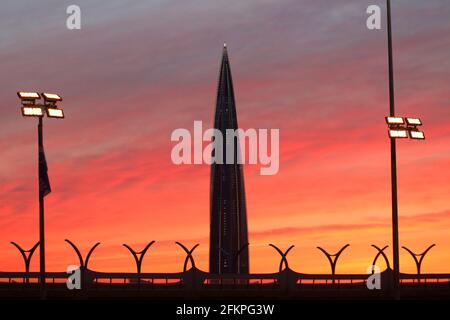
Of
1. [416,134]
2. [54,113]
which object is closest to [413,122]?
[416,134]

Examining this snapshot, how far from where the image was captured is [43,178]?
60.0m

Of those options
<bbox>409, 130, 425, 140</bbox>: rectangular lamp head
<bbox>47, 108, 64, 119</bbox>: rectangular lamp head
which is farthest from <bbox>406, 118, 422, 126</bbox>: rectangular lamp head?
<bbox>47, 108, 64, 119</bbox>: rectangular lamp head

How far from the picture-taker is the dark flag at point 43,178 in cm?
5956

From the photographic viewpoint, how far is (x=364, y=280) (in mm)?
93188

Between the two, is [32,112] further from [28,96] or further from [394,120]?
[394,120]

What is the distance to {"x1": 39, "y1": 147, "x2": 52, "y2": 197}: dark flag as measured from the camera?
59562 millimetres

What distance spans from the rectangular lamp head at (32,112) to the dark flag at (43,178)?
319cm

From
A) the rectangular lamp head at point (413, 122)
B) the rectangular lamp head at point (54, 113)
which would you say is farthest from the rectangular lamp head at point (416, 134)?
the rectangular lamp head at point (54, 113)

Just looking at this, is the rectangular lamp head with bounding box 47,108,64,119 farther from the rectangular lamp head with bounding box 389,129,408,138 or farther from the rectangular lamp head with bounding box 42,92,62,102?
the rectangular lamp head with bounding box 389,129,408,138

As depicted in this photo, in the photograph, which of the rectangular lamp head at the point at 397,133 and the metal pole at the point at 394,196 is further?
the metal pole at the point at 394,196

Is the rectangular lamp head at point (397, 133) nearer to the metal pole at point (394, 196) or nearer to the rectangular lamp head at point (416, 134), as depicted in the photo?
the rectangular lamp head at point (416, 134)
